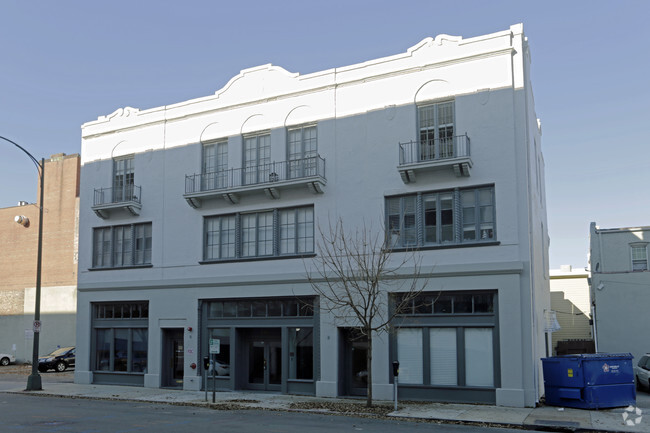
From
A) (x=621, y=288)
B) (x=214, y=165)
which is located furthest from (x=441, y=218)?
(x=621, y=288)

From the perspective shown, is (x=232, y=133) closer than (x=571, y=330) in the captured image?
Yes

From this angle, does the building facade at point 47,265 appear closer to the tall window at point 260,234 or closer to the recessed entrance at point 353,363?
the tall window at point 260,234

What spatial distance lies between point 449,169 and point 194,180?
10.6 meters

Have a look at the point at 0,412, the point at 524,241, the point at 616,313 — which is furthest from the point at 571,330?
the point at 0,412

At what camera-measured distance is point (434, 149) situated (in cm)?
2138

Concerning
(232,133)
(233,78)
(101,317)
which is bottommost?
(101,317)

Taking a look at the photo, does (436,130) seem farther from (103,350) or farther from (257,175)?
(103,350)

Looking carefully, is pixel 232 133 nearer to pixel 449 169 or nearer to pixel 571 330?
pixel 449 169

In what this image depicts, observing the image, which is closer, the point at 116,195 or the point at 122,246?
the point at 122,246

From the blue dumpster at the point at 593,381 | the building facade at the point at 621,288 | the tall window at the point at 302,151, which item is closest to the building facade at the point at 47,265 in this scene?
the tall window at the point at 302,151

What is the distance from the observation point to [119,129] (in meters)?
28.8

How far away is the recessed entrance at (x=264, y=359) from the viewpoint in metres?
23.8

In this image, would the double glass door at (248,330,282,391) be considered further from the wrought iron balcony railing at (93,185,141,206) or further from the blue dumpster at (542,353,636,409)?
Result: the blue dumpster at (542,353,636,409)

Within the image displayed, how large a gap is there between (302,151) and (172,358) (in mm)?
10116
